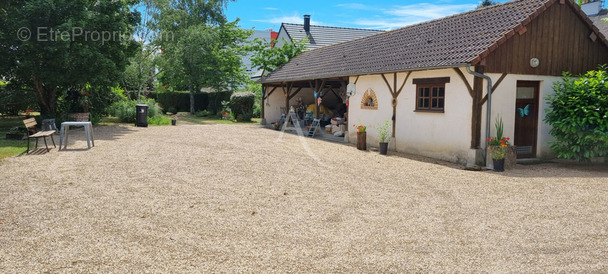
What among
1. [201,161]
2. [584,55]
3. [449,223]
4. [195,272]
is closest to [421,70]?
[584,55]

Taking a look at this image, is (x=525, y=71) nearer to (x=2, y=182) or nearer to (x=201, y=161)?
(x=201, y=161)

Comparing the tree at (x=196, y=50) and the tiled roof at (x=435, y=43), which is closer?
the tiled roof at (x=435, y=43)

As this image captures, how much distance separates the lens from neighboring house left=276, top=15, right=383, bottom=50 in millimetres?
32188

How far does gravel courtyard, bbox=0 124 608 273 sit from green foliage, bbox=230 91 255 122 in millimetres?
15395

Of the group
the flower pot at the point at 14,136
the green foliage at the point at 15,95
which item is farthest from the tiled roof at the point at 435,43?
the green foliage at the point at 15,95

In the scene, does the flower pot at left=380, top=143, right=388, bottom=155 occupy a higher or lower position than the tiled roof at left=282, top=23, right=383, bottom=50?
lower

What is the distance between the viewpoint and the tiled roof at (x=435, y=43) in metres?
10.6

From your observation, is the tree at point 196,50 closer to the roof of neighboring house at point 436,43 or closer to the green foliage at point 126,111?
the green foliage at point 126,111

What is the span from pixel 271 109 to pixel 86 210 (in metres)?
17.6

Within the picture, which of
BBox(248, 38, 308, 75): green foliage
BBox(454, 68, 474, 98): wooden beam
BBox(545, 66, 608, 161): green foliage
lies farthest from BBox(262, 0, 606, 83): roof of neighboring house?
BBox(248, 38, 308, 75): green foliage

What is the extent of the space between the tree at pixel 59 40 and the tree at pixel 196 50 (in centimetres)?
995

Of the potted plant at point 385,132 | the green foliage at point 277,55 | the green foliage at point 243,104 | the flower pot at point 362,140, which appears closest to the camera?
the potted plant at point 385,132

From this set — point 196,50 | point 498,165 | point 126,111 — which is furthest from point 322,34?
point 498,165

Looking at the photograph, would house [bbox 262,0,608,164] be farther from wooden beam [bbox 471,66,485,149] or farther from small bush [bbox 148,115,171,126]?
small bush [bbox 148,115,171,126]
